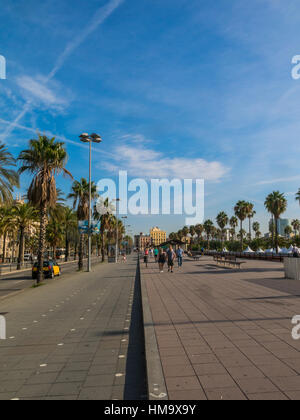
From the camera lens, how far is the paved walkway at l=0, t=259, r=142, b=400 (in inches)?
165

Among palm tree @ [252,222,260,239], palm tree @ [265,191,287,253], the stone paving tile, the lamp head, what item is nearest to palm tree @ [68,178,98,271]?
the lamp head

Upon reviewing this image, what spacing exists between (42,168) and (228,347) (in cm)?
1588

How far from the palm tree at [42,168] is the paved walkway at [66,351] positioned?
811 centimetres

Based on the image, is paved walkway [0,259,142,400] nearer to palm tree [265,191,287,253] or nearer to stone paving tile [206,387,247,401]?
stone paving tile [206,387,247,401]

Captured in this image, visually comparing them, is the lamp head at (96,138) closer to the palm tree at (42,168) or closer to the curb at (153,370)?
the palm tree at (42,168)

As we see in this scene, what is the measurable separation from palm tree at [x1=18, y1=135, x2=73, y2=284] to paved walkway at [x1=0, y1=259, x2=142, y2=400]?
8.11 meters

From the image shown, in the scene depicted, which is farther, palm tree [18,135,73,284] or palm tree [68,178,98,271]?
palm tree [68,178,98,271]

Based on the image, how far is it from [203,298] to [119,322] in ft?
10.7
